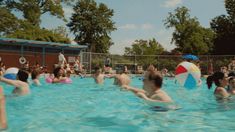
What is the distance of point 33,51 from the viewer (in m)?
32.9

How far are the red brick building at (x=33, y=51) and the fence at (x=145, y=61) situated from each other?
167 cm

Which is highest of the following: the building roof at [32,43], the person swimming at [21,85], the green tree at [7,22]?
the green tree at [7,22]

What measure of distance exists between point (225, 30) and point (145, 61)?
27114mm

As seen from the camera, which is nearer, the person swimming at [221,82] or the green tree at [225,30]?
the person swimming at [221,82]

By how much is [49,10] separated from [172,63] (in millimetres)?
21997

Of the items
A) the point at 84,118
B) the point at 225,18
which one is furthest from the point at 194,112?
the point at 225,18

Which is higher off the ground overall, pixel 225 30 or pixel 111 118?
pixel 225 30

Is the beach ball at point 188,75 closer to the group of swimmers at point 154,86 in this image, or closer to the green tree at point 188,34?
the group of swimmers at point 154,86

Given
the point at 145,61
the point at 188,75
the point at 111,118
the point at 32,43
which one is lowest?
the point at 111,118

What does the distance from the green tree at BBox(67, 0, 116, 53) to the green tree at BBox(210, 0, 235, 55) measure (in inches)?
768

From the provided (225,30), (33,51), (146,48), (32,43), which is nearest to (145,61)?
(33,51)

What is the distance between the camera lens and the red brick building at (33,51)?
3078cm

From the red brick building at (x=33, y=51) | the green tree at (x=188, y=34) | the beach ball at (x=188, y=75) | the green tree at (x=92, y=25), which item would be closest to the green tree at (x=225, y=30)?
the green tree at (x=188, y=34)

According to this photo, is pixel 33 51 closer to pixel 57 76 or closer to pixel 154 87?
pixel 57 76
